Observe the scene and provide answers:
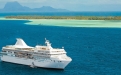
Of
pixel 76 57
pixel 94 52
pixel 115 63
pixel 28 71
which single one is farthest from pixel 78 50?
pixel 28 71

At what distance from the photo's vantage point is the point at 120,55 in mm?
64125

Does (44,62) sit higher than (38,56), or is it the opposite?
(38,56)

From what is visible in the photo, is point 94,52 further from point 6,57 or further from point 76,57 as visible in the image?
point 6,57

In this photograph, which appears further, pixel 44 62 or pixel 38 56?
pixel 38 56

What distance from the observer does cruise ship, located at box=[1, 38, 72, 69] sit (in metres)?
52.5

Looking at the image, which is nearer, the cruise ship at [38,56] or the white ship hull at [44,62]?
the white ship hull at [44,62]

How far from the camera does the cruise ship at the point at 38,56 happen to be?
5250 cm

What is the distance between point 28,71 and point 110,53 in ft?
69.8

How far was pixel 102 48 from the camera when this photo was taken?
74.5 meters

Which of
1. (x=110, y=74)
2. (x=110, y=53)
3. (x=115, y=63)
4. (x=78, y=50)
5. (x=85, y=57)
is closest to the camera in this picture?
(x=110, y=74)

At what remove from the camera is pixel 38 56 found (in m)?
54.6

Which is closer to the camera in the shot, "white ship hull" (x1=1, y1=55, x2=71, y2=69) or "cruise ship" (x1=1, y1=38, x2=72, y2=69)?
"white ship hull" (x1=1, y1=55, x2=71, y2=69)

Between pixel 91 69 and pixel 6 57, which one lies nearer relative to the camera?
pixel 91 69

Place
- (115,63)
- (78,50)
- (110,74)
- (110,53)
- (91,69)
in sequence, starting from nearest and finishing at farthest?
1. (110,74)
2. (91,69)
3. (115,63)
4. (110,53)
5. (78,50)
